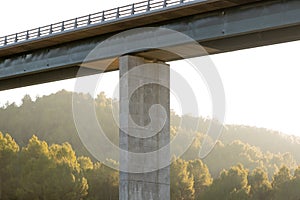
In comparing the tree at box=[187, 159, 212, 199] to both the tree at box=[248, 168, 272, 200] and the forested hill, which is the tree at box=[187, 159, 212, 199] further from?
Answer: the forested hill

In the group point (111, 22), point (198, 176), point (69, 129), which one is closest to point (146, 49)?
point (111, 22)

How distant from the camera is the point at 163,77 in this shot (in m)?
44.3

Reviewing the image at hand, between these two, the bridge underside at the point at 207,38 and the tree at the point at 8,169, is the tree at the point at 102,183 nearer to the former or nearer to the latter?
the tree at the point at 8,169

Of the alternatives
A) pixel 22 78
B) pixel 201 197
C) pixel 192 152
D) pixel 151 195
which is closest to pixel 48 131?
pixel 192 152

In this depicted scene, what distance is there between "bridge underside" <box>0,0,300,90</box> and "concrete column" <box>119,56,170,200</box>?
1091 mm

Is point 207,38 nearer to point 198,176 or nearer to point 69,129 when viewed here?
point 198,176

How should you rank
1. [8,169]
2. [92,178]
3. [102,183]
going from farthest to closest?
[102,183] → [92,178] → [8,169]

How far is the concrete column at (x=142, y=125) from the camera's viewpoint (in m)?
41.2

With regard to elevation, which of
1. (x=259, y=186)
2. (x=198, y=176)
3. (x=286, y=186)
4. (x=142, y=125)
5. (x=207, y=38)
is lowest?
(x=142, y=125)

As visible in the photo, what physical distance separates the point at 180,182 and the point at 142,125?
57.8 metres

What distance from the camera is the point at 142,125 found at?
4234 cm

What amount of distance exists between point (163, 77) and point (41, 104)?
385ft

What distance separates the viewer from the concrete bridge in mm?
36094

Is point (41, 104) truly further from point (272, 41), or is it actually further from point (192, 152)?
point (272, 41)
